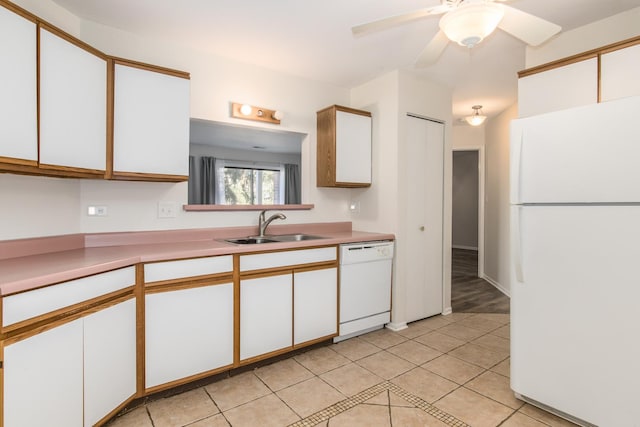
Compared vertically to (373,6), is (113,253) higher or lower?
lower

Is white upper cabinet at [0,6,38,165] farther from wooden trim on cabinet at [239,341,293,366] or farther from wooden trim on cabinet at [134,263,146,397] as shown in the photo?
wooden trim on cabinet at [239,341,293,366]

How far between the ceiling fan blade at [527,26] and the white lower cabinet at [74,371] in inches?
97.2

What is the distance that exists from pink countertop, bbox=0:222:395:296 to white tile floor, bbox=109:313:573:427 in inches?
34.5

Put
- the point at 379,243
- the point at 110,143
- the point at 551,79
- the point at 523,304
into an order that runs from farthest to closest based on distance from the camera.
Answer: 1. the point at 379,243
2. the point at 551,79
3. the point at 110,143
4. the point at 523,304

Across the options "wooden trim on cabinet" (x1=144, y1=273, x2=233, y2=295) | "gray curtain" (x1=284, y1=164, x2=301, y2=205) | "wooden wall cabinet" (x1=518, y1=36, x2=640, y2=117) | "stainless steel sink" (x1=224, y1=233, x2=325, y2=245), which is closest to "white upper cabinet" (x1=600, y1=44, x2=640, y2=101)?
"wooden wall cabinet" (x1=518, y1=36, x2=640, y2=117)

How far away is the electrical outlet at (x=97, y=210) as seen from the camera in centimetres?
224

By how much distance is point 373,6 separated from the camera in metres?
2.07

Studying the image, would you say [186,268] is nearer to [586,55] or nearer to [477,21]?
[477,21]

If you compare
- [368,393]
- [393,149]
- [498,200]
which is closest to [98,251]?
[368,393]

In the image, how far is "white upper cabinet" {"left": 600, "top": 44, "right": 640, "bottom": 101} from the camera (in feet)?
6.13

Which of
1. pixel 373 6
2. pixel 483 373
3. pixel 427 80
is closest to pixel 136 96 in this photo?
pixel 373 6

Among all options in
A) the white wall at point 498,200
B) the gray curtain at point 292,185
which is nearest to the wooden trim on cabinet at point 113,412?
the gray curtain at point 292,185

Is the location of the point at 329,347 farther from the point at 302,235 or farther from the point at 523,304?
the point at 523,304

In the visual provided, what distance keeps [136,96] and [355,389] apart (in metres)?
2.36
